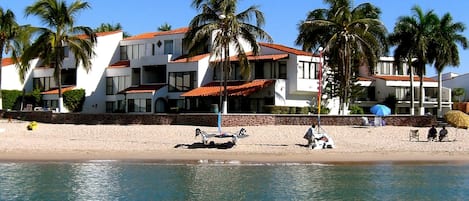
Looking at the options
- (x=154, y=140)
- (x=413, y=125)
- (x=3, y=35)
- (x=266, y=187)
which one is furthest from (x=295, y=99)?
(x=266, y=187)

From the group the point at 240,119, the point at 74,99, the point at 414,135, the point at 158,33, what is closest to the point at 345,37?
the point at 240,119

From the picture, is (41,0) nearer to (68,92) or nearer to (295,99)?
(68,92)

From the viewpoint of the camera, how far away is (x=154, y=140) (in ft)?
125

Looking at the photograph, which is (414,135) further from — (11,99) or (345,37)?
(11,99)

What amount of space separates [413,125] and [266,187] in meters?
21.4

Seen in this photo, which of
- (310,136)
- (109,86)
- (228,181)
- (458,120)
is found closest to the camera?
(228,181)

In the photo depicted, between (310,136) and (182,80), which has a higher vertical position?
(182,80)

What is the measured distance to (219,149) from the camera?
113 feet

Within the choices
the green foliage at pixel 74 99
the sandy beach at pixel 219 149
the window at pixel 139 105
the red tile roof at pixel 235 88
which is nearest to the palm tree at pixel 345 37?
the red tile roof at pixel 235 88

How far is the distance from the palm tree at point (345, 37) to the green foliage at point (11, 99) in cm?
2867

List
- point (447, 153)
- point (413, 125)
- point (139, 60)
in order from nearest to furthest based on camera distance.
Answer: point (447, 153) < point (413, 125) < point (139, 60)

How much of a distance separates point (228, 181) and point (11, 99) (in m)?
42.7

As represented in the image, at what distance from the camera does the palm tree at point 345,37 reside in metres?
47.7

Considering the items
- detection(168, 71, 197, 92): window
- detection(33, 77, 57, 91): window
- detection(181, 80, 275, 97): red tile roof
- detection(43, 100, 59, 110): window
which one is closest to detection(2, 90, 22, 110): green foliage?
detection(33, 77, 57, 91): window
